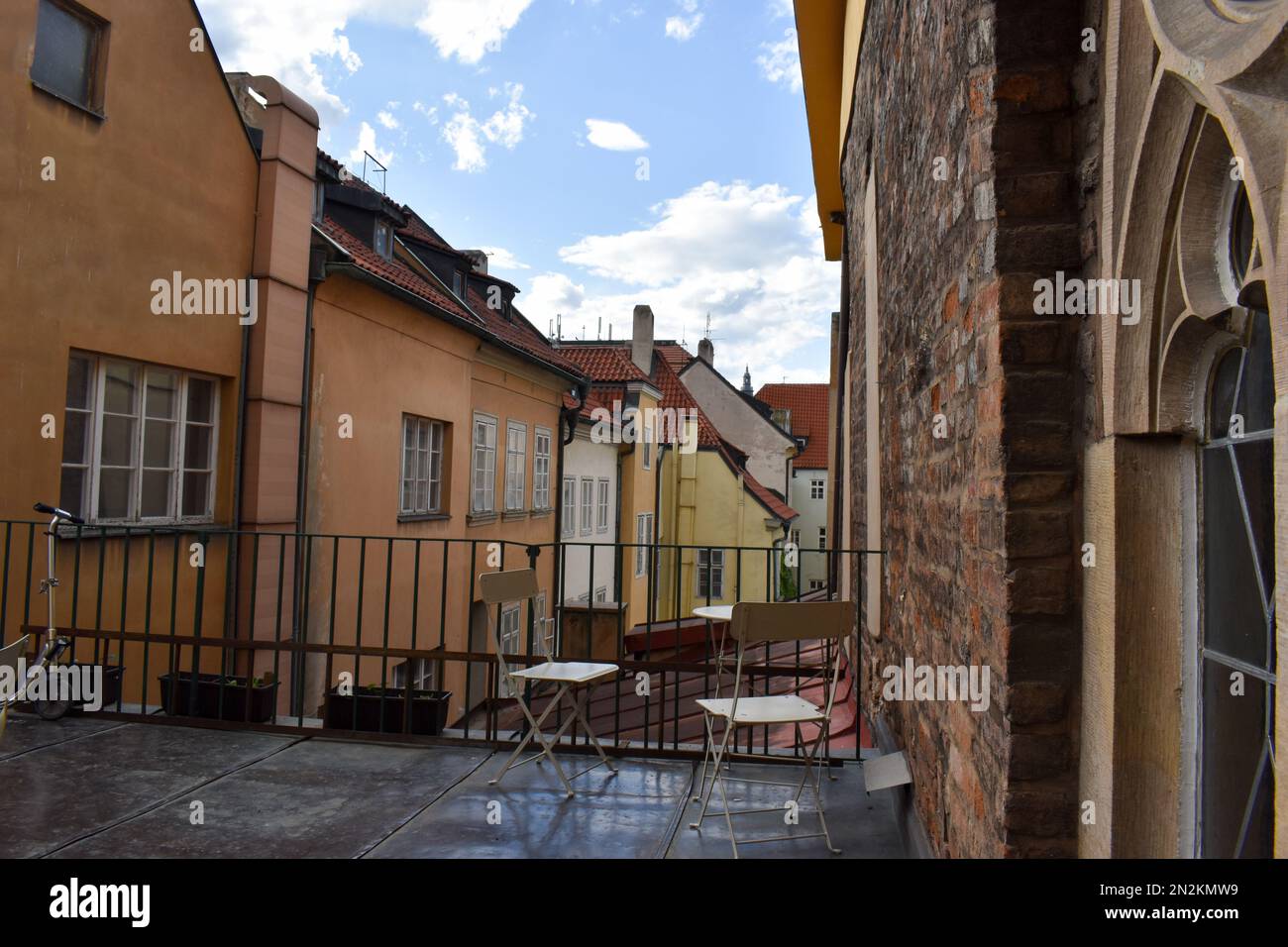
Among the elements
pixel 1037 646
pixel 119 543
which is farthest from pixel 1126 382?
pixel 119 543

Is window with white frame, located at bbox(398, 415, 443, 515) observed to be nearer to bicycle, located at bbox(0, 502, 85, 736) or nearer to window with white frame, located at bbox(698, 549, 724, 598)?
bicycle, located at bbox(0, 502, 85, 736)

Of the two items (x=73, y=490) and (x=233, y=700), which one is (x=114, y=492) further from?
(x=233, y=700)

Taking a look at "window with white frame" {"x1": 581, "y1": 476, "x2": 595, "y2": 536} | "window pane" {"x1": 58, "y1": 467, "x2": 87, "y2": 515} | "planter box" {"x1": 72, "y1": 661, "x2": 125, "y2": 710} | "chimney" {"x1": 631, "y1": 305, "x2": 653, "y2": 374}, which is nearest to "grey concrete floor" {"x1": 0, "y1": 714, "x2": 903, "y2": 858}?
"planter box" {"x1": 72, "y1": 661, "x2": 125, "y2": 710}

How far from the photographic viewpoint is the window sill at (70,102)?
21.3ft

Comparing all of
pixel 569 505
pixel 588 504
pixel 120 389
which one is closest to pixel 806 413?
pixel 588 504

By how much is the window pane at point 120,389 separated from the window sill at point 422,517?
4.59 m

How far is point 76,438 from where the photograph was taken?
22.7 feet

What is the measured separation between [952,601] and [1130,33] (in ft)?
5.62

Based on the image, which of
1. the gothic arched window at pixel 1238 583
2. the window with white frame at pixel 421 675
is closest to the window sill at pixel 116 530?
the window with white frame at pixel 421 675

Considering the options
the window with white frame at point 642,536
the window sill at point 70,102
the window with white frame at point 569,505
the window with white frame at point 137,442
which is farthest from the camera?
the window with white frame at point 642,536

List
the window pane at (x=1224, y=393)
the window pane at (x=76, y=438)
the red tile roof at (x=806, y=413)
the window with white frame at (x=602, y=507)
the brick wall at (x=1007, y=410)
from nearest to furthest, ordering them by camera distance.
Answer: the window pane at (x=1224, y=393) → the brick wall at (x=1007, y=410) → the window pane at (x=76, y=438) → the window with white frame at (x=602, y=507) → the red tile roof at (x=806, y=413)

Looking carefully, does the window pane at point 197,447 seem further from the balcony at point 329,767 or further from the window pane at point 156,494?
the balcony at point 329,767
